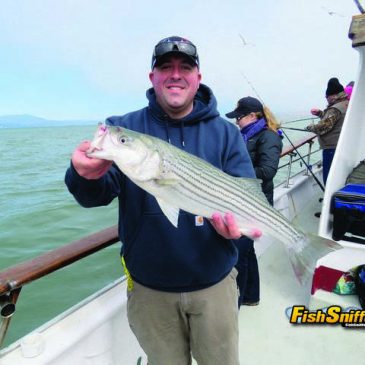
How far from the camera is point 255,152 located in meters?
3.91

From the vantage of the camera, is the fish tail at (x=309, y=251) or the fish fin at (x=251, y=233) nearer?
the fish fin at (x=251, y=233)

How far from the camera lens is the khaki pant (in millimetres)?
2156

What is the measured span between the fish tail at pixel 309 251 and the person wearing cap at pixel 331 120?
4321mm

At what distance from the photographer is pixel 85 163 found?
5.65 ft

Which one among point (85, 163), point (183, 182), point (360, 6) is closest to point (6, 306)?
point (85, 163)

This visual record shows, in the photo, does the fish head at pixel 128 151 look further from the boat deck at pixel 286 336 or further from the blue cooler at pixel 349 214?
the blue cooler at pixel 349 214

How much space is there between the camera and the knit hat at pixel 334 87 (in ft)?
20.5

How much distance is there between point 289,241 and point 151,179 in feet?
3.58

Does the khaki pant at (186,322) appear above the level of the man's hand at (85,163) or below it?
below

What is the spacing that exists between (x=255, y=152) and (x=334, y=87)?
132 inches

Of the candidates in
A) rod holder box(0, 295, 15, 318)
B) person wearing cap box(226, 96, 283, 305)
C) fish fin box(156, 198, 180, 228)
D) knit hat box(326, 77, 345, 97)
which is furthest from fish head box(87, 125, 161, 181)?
knit hat box(326, 77, 345, 97)

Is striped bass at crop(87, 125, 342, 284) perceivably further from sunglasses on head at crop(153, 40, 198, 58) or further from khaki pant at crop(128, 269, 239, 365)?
sunglasses on head at crop(153, 40, 198, 58)

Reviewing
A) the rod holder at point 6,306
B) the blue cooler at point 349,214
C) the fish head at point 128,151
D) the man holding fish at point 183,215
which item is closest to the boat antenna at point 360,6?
the blue cooler at point 349,214

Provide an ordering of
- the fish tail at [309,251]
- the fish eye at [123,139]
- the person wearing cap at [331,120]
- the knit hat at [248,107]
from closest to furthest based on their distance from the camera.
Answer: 1. the fish eye at [123,139]
2. the fish tail at [309,251]
3. the knit hat at [248,107]
4. the person wearing cap at [331,120]
